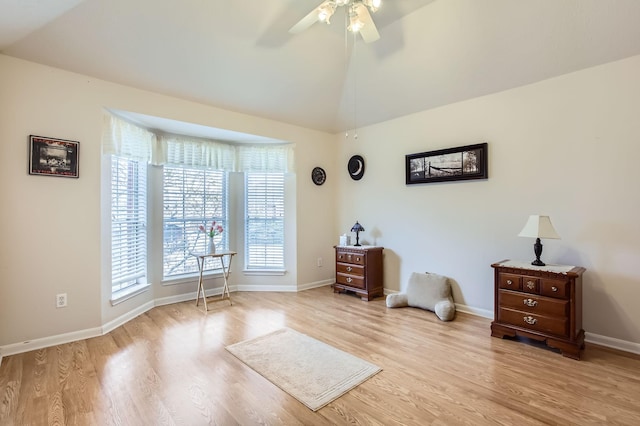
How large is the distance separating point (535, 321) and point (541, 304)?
0.54ft

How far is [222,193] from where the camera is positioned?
460cm

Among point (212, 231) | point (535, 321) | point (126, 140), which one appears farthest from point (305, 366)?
point (126, 140)

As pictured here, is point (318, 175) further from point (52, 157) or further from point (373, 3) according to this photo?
point (52, 157)

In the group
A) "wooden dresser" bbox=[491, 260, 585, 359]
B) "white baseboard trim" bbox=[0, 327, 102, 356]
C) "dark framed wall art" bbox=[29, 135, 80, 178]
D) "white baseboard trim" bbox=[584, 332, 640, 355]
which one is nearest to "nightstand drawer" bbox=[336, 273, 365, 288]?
"wooden dresser" bbox=[491, 260, 585, 359]

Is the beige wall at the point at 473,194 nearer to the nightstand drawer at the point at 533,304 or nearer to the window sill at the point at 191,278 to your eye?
the window sill at the point at 191,278

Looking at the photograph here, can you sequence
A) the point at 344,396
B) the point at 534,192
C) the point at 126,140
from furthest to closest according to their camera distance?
the point at 126,140 < the point at 534,192 < the point at 344,396

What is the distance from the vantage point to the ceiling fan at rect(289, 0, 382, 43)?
2234 mm

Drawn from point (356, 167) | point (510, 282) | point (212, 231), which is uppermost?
point (356, 167)

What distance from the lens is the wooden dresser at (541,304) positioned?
2557 mm

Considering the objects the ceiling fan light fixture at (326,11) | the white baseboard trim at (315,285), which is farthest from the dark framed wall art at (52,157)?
the white baseboard trim at (315,285)

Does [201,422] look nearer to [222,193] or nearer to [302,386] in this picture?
[302,386]

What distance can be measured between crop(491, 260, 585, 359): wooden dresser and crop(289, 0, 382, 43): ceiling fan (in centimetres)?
246

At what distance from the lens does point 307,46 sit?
11.5 feet

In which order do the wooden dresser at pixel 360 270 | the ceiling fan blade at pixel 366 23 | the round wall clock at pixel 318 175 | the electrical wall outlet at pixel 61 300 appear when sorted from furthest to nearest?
1. the round wall clock at pixel 318 175
2. the wooden dresser at pixel 360 270
3. the electrical wall outlet at pixel 61 300
4. the ceiling fan blade at pixel 366 23
